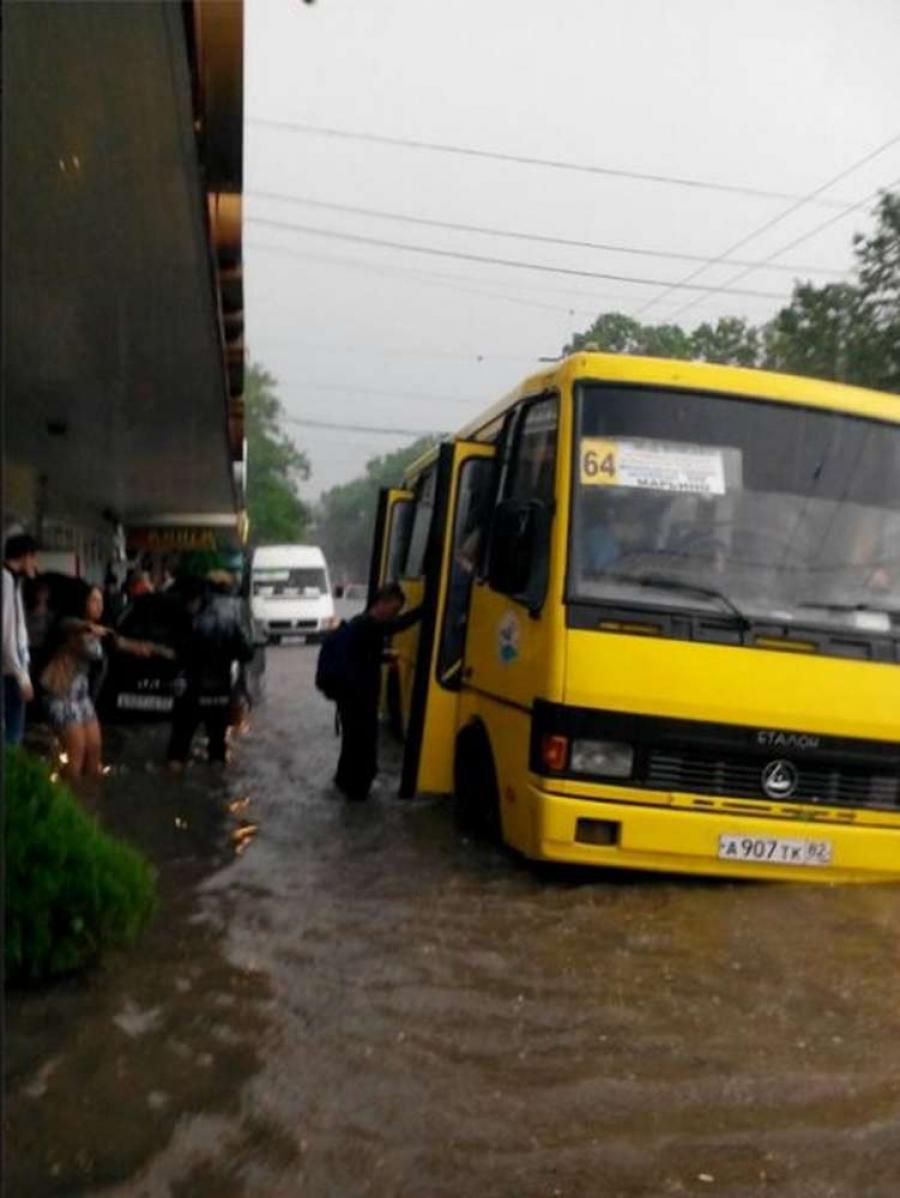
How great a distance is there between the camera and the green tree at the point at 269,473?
73.1m

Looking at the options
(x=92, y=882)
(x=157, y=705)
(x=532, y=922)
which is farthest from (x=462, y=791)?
(x=157, y=705)

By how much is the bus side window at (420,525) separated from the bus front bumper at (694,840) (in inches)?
168

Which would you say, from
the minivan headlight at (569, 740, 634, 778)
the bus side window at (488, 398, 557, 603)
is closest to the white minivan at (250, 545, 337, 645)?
the bus side window at (488, 398, 557, 603)

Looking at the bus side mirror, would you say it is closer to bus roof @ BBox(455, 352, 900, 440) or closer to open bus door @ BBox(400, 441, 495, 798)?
bus roof @ BBox(455, 352, 900, 440)

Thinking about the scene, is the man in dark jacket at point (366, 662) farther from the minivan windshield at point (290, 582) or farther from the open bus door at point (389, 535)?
the minivan windshield at point (290, 582)

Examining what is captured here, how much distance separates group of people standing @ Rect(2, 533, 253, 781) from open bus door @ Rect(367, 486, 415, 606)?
2221 millimetres

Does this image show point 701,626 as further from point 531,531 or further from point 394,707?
point 394,707

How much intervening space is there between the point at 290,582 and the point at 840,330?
1634 cm

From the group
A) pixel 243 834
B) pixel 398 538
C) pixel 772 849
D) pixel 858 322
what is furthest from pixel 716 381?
pixel 858 322

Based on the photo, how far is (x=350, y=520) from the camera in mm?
125250

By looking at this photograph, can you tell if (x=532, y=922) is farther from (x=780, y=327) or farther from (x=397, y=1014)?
(x=780, y=327)

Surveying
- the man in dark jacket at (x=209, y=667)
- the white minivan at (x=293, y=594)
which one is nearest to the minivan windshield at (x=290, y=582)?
the white minivan at (x=293, y=594)

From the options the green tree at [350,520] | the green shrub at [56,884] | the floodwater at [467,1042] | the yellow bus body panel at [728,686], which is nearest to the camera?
the floodwater at [467,1042]

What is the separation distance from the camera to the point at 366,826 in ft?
29.8
